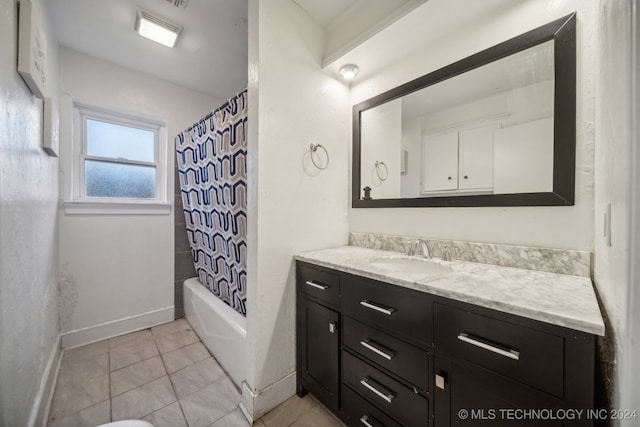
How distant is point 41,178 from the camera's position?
4.20 ft

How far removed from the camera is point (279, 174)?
4.59 feet

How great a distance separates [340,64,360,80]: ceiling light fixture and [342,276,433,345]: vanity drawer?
1.38m

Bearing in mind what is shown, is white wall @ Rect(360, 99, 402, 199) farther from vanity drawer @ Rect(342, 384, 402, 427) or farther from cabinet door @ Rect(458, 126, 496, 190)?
vanity drawer @ Rect(342, 384, 402, 427)

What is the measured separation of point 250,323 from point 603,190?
165 cm

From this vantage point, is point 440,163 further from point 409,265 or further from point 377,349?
point 377,349

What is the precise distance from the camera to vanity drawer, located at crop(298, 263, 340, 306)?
122 cm

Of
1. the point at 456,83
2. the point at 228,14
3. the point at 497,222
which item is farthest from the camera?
the point at 228,14

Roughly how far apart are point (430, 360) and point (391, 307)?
0.22 metres

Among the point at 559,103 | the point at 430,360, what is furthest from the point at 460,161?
the point at 430,360

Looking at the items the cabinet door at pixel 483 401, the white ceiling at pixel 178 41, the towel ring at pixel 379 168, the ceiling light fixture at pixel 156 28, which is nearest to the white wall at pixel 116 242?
the white ceiling at pixel 178 41

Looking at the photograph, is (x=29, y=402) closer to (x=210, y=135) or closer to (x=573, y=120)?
(x=210, y=135)

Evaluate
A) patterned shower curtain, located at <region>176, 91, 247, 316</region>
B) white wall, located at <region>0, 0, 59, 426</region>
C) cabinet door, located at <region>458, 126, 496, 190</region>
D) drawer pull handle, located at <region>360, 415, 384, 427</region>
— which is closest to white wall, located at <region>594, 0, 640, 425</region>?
cabinet door, located at <region>458, 126, 496, 190</region>

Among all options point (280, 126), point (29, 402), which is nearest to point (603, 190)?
point (280, 126)

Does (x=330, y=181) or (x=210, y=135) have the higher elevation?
(x=210, y=135)
